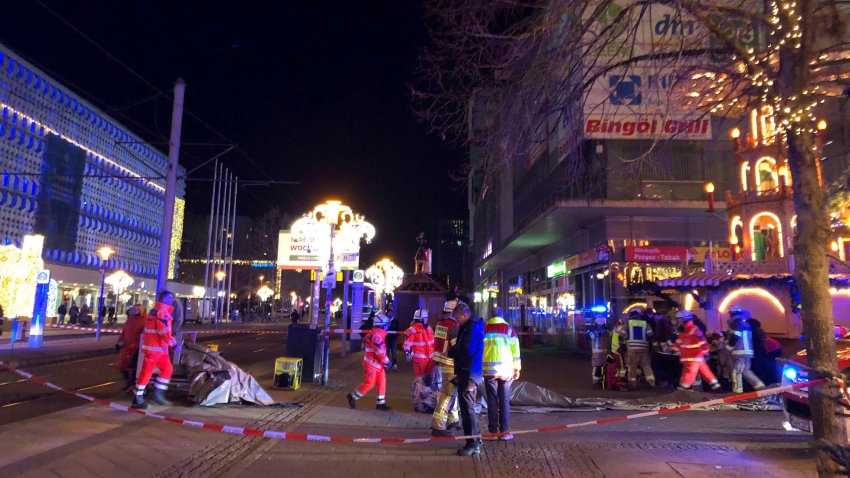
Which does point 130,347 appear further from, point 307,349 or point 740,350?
point 740,350

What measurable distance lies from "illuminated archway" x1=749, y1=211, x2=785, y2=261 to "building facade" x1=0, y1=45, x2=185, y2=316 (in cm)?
2745

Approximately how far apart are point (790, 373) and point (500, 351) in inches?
159

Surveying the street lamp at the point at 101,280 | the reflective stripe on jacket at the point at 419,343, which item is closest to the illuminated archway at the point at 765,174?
the reflective stripe on jacket at the point at 419,343

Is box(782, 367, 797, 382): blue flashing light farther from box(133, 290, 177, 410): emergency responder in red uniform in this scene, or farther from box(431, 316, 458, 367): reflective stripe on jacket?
box(133, 290, 177, 410): emergency responder in red uniform

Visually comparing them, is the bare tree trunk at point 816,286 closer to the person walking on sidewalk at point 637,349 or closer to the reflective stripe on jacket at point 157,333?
the person walking on sidewalk at point 637,349

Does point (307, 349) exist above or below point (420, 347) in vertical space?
below

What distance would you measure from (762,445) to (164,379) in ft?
27.4

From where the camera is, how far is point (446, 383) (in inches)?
284

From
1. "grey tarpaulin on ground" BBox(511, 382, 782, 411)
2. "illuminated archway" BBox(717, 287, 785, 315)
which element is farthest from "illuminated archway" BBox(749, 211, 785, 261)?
"grey tarpaulin on ground" BBox(511, 382, 782, 411)

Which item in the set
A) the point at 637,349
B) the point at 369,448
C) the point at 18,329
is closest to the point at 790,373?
the point at 637,349

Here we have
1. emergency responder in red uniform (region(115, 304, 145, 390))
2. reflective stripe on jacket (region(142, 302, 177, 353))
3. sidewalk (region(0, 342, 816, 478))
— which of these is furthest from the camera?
emergency responder in red uniform (region(115, 304, 145, 390))

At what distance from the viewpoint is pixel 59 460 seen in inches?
226

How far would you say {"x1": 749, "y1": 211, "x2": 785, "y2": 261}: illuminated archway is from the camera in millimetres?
15945

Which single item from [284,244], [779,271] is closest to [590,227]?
[779,271]
